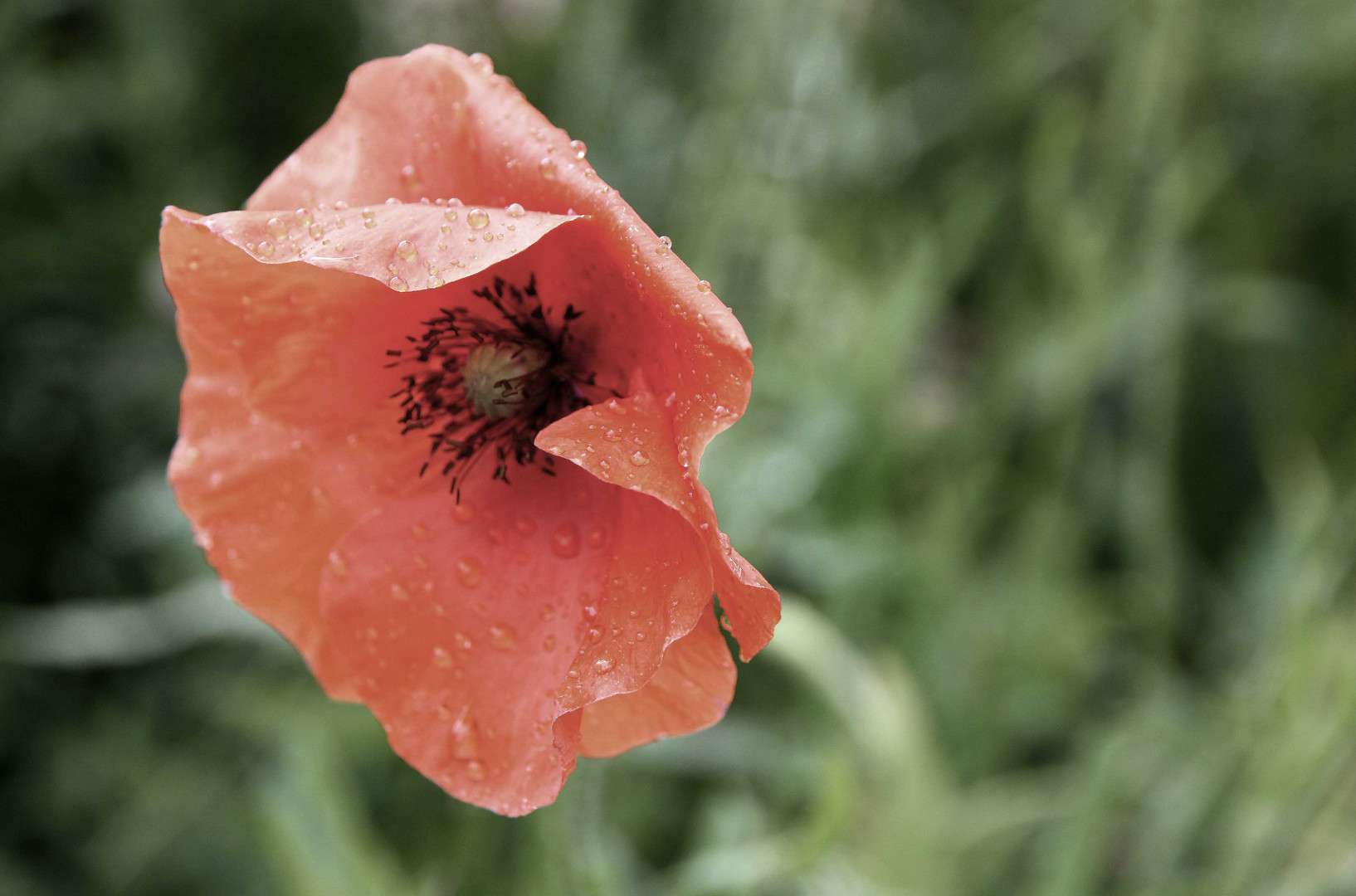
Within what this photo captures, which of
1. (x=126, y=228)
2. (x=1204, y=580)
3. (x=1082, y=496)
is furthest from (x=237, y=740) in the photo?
(x=1204, y=580)

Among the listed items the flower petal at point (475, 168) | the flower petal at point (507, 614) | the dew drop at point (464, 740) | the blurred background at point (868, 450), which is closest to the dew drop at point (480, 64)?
the flower petal at point (475, 168)

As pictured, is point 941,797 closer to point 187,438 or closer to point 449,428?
point 449,428

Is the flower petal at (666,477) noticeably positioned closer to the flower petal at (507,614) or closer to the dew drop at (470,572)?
the flower petal at (507,614)

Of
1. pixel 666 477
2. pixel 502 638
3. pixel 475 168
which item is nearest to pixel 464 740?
pixel 502 638

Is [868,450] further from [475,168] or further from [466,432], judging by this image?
[475,168]

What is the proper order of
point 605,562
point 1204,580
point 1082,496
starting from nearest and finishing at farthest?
point 605,562
point 1082,496
point 1204,580
